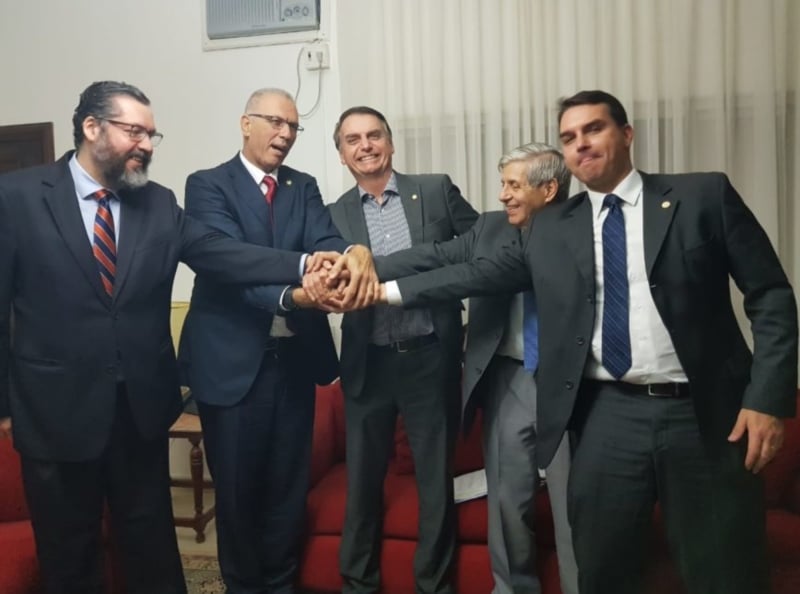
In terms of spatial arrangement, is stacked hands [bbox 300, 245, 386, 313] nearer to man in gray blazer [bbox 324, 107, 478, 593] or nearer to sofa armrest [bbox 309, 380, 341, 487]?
man in gray blazer [bbox 324, 107, 478, 593]

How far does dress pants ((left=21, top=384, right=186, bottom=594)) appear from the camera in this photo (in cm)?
181

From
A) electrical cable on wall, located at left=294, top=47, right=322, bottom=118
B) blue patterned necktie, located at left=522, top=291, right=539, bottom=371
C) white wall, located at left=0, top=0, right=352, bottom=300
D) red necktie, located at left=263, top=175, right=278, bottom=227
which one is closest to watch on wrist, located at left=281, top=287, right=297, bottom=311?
red necktie, located at left=263, top=175, right=278, bottom=227

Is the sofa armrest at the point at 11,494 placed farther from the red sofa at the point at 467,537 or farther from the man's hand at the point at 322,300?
the man's hand at the point at 322,300

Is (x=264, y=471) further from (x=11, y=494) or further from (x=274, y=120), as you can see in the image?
(x=274, y=120)

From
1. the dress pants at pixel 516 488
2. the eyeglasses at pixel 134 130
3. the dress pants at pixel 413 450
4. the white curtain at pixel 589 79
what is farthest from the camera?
the white curtain at pixel 589 79

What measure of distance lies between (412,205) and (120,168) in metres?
0.94

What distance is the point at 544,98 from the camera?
3.07 meters

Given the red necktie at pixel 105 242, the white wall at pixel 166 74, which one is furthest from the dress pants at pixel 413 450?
the white wall at pixel 166 74

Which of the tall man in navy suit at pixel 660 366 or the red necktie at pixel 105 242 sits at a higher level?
the red necktie at pixel 105 242

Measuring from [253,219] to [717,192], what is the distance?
137 centimetres

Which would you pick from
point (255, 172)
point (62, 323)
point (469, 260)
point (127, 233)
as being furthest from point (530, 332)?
point (62, 323)

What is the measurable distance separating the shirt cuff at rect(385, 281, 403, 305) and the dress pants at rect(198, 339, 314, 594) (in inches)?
14.9

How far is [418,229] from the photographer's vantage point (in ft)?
7.63

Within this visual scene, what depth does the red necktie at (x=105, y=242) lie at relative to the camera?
70.9 inches
